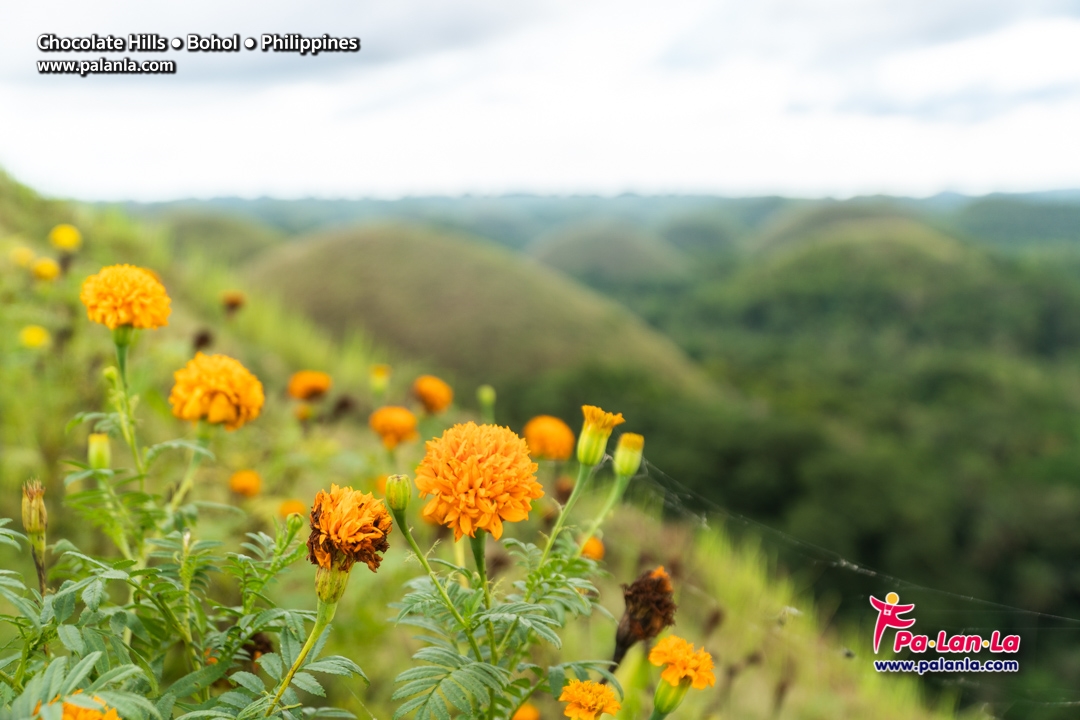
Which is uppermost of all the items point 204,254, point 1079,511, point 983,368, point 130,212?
point 130,212

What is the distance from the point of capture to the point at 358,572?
282 cm

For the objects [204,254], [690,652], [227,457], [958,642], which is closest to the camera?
[690,652]

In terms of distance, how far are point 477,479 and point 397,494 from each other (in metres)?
0.16

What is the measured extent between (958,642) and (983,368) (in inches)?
1519

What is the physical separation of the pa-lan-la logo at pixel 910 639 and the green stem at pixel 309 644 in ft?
4.69

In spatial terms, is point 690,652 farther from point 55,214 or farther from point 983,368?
point 983,368

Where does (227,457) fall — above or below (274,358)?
below

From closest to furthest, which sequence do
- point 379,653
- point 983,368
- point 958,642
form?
point 958,642
point 379,653
point 983,368

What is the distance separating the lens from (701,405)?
12.0 meters

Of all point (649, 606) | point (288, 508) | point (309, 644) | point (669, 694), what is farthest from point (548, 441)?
point (288, 508)

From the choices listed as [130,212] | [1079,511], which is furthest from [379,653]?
[1079,511]

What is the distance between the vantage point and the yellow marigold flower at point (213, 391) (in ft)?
5.48

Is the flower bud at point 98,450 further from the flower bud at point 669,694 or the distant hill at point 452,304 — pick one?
the distant hill at point 452,304

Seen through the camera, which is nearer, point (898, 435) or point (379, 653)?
point (379, 653)
